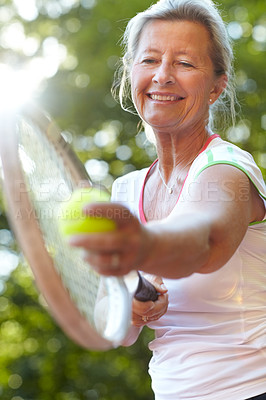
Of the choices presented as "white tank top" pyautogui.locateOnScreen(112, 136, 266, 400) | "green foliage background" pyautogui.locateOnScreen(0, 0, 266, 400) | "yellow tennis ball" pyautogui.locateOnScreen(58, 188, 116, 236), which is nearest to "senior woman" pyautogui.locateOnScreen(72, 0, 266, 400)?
"white tank top" pyautogui.locateOnScreen(112, 136, 266, 400)

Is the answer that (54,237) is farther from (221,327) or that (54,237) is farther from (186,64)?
(186,64)

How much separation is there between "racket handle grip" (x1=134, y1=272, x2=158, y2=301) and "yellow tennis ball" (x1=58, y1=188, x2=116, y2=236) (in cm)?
37

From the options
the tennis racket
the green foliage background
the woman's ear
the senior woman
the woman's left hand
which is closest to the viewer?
the woman's left hand

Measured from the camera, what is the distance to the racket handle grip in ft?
5.42

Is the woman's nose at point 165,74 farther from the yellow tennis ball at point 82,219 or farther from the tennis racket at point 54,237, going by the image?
the yellow tennis ball at point 82,219

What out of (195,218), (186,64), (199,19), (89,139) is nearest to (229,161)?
(195,218)

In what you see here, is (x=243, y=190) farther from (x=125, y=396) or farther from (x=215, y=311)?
(x=125, y=396)

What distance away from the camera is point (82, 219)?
3.41ft

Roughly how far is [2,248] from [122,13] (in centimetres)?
330

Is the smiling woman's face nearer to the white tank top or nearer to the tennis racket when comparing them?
the white tank top

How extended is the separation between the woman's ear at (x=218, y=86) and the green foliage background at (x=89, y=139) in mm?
5383

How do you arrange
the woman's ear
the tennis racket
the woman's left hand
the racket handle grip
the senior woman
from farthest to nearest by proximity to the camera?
1. the woman's ear
2. the racket handle grip
3. the senior woman
4. the tennis racket
5. the woman's left hand

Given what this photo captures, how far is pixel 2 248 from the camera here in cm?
835

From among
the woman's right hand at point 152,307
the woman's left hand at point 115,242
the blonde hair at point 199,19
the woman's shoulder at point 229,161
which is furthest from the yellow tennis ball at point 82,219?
the blonde hair at point 199,19
